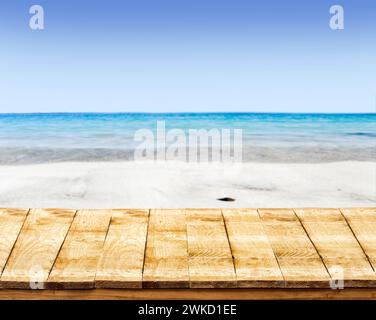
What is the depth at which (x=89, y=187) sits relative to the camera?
7.64 metres

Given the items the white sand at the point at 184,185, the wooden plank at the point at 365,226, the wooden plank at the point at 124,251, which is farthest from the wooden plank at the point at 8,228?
the white sand at the point at 184,185

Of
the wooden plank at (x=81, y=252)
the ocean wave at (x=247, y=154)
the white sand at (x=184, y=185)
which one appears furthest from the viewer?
the ocean wave at (x=247, y=154)

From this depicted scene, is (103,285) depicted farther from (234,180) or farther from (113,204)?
(234,180)

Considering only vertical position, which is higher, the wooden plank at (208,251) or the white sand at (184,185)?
the wooden plank at (208,251)

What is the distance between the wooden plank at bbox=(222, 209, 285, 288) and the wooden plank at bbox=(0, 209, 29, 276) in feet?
3.38

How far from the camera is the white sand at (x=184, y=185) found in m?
6.78

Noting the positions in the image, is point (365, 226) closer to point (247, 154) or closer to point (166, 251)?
point (166, 251)

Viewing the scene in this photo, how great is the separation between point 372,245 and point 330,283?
0.46m

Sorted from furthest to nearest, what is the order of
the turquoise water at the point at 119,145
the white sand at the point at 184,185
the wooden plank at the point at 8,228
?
the turquoise water at the point at 119,145, the white sand at the point at 184,185, the wooden plank at the point at 8,228

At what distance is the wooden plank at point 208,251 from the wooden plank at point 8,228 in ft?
2.73

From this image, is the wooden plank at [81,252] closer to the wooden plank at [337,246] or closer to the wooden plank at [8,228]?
the wooden plank at [8,228]

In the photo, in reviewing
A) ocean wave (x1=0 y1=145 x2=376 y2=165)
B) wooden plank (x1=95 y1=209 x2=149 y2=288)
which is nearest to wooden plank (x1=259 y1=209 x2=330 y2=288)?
wooden plank (x1=95 y1=209 x2=149 y2=288)

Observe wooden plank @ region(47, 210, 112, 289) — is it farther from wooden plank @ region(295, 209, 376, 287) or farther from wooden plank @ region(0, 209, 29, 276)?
wooden plank @ region(295, 209, 376, 287)
